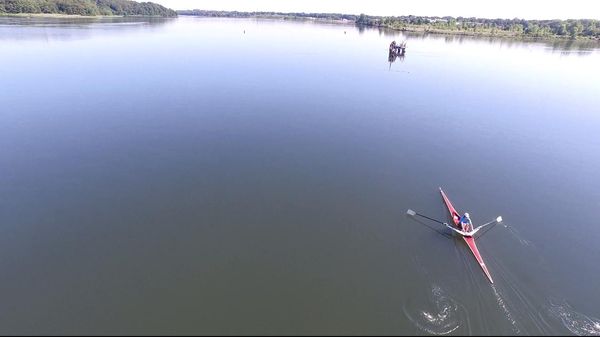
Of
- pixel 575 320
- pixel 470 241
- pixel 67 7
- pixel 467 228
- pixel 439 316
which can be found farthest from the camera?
pixel 67 7

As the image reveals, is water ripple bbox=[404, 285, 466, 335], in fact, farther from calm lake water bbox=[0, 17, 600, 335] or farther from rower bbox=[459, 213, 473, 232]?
rower bbox=[459, 213, 473, 232]

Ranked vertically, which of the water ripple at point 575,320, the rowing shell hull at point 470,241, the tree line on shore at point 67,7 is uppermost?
the tree line on shore at point 67,7

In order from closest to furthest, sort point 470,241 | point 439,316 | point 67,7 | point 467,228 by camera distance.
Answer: point 439,316, point 470,241, point 467,228, point 67,7

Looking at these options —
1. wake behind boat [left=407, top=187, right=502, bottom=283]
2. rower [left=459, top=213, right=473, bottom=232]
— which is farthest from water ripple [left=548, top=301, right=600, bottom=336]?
rower [left=459, top=213, right=473, bottom=232]

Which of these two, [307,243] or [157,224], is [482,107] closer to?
[307,243]

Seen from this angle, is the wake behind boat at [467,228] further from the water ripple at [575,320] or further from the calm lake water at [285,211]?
the water ripple at [575,320]

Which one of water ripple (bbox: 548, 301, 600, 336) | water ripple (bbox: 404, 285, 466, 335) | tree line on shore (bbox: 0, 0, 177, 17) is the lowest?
water ripple (bbox: 548, 301, 600, 336)

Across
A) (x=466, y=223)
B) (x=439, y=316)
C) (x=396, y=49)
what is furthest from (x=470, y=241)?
(x=396, y=49)

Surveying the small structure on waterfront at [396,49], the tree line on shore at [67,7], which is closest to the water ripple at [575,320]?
the small structure on waterfront at [396,49]

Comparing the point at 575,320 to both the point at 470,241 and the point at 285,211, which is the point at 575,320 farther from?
the point at 285,211
